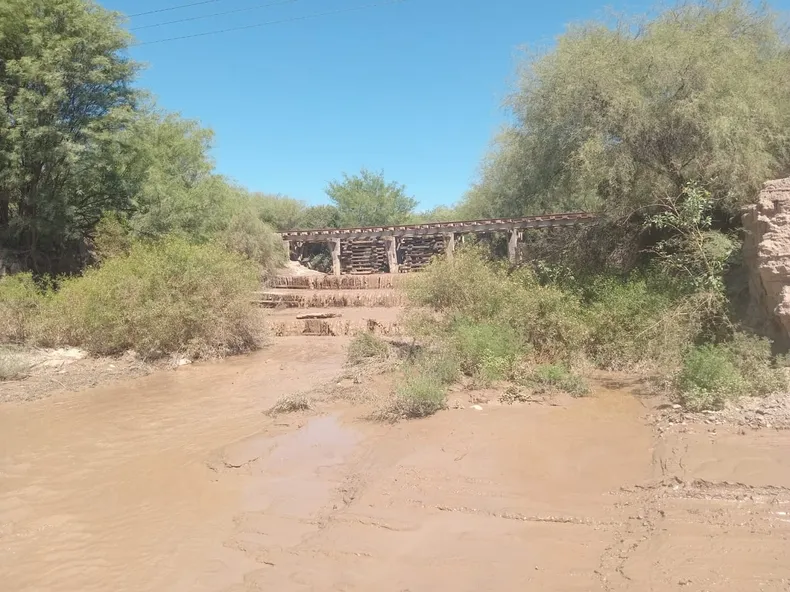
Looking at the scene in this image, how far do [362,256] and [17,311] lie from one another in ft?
71.1

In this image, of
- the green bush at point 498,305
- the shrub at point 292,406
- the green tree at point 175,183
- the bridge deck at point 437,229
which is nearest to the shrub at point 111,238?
the green tree at point 175,183

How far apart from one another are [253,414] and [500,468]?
4457mm

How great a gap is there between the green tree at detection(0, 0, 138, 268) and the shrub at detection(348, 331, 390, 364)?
9550 mm

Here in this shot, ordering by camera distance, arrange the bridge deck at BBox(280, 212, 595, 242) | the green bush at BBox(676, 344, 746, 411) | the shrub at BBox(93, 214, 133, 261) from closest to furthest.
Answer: the green bush at BBox(676, 344, 746, 411), the shrub at BBox(93, 214, 133, 261), the bridge deck at BBox(280, 212, 595, 242)

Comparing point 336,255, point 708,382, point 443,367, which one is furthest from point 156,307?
point 336,255

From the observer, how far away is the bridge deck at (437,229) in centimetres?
2216

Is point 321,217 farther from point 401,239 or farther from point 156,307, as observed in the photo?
point 156,307

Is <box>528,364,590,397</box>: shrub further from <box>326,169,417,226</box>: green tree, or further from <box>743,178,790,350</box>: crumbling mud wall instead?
<box>326,169,417,226</box>: green tree

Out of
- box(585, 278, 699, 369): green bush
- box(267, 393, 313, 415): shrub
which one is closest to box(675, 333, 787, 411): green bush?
box(585, 278, 699, 369): green bush

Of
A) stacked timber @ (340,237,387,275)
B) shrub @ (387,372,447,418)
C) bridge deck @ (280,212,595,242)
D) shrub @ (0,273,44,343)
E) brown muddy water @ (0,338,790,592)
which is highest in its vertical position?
bridge deck @ (280,212,595,242)

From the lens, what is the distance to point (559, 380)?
8.54 metres

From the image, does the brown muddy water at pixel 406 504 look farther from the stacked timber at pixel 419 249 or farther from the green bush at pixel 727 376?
the stacked timber at pixel 419 249

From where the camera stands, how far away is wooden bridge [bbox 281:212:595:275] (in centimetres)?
2290

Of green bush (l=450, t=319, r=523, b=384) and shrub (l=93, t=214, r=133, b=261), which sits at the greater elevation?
shrub (l=93, t=214, r=133, b=261)
